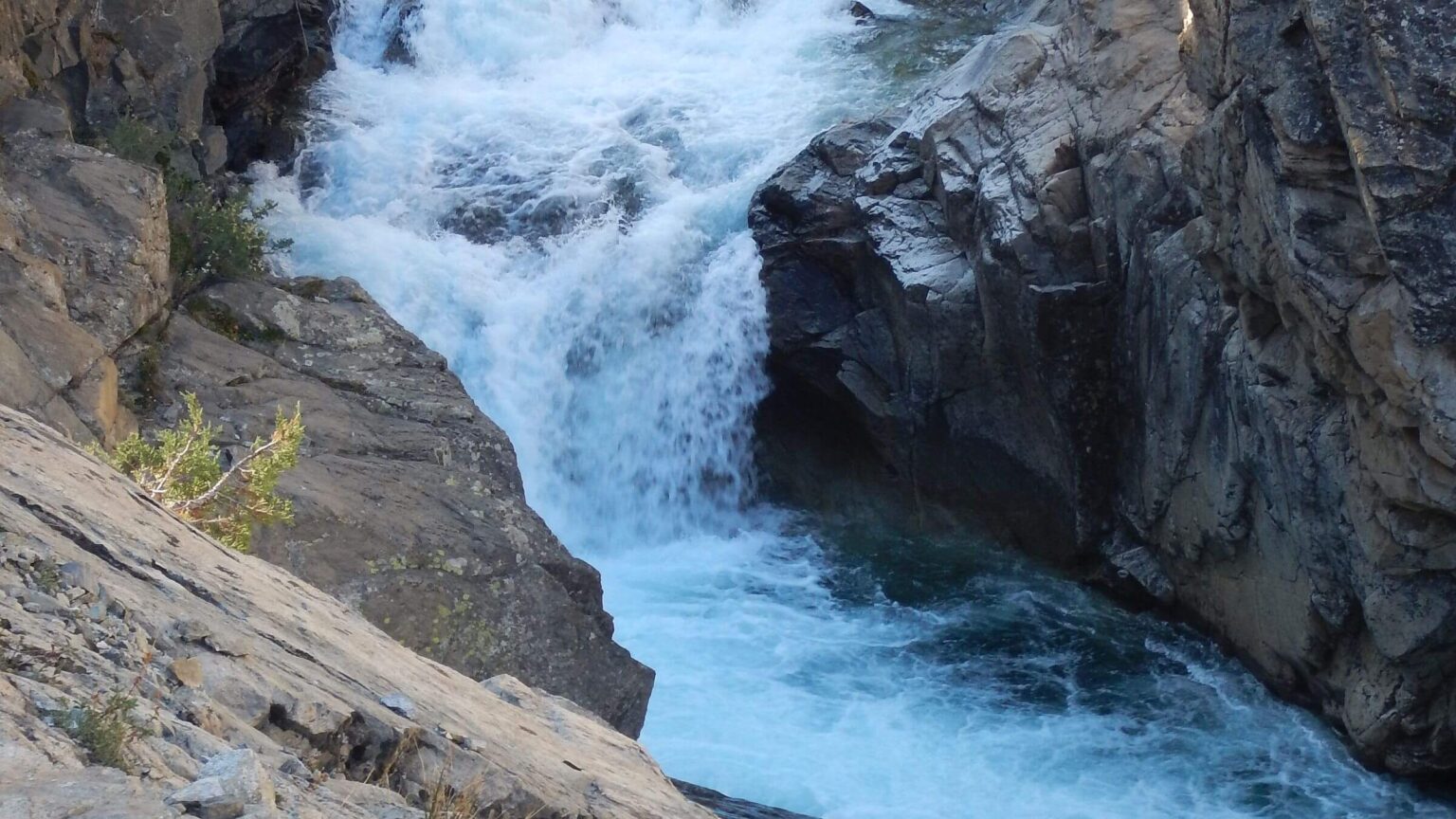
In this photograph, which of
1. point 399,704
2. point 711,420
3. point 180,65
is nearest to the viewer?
point 399,704

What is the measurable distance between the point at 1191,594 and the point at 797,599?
3.44 meters

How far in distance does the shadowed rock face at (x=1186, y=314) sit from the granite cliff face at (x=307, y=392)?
193 inches

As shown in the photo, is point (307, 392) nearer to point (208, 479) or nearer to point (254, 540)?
point (254, 540)

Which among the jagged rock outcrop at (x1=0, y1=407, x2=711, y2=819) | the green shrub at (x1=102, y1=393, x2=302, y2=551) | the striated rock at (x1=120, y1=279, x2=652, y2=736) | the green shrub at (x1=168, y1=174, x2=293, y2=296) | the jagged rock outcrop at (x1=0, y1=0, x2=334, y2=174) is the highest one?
the jagged rock outcrop at (x1=0, y1=0, x2=334, y2=174)

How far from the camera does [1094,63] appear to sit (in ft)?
39.9

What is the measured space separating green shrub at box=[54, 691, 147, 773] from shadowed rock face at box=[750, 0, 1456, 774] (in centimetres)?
709

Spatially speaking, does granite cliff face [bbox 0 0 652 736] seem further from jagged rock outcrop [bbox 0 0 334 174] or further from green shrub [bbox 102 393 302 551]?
green shrub [bbox 102 393 302 551]

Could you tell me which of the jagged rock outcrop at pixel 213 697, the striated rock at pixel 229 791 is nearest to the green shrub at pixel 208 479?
the jagged rock outcrop at pixel 213 697

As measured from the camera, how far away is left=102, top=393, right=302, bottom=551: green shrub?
5910mm

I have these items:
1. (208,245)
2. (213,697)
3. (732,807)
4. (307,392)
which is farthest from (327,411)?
(213,697)

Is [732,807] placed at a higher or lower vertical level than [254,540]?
lower

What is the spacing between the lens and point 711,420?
47.5 ft

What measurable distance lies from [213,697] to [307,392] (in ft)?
20.8

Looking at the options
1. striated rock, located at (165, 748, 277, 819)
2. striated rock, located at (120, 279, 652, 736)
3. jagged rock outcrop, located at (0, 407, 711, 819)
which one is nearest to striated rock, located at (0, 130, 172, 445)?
striated rock, located at (120, 279, 652, 736)
